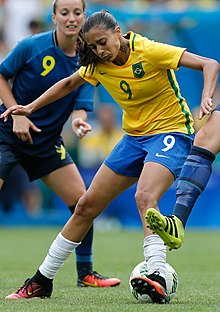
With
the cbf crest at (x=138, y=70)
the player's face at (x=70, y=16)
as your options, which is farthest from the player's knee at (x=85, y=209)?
the player's face at (x=70, y=16)

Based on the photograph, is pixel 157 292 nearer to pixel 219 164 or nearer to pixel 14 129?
pixel 14 129

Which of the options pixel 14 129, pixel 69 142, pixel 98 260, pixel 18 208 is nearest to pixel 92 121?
pixel 69 142

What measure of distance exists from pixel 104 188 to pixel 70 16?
178cm

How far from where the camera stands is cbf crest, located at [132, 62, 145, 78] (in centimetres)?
599

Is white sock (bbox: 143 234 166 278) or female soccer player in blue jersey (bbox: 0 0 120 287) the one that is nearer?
white sock (bbox: 143 234 166 278)

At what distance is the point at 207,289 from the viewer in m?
6.66

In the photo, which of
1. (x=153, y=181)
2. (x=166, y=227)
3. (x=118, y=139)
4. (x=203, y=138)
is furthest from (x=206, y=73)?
(x=118, y=139)

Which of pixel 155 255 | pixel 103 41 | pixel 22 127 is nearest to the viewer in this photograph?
pixel 155 255

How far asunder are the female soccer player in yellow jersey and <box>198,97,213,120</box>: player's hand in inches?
14.5

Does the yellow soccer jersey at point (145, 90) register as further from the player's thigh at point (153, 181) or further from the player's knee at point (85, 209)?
the player's knee at point (85, 209)

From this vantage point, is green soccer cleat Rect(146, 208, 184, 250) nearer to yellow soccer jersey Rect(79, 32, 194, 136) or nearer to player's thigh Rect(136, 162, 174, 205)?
player's thigh Rect(136, 162, 174, 205)

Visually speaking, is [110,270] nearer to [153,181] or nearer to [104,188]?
[104,188]

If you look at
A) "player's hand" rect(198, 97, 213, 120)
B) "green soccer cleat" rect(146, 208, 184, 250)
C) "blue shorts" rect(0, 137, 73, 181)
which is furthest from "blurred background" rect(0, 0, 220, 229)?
"green soccer cleat" rect(146, 208, 184, 250)

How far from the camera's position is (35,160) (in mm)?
7559
